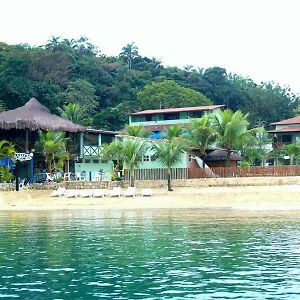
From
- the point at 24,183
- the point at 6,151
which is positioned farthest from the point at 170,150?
the point at 6,151

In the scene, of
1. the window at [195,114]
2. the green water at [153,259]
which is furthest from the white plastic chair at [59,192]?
the window at [195,114]

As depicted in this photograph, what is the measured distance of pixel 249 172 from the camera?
48.8 m

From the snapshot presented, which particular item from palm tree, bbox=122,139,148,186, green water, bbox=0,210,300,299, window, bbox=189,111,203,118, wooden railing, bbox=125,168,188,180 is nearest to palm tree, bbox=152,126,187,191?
palm tree, bbox=122,139,148,186

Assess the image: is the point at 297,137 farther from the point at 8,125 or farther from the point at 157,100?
the point at 8,125

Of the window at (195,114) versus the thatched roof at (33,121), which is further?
the window at (195,114)

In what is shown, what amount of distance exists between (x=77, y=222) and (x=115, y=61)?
246 feet

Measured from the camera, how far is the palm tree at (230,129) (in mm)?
51844

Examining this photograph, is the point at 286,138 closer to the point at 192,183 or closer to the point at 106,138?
the point at 106,138

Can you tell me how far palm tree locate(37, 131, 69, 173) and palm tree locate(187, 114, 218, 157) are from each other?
10.1 metres

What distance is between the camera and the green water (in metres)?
13.6

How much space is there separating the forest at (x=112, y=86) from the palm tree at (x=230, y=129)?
2176cm

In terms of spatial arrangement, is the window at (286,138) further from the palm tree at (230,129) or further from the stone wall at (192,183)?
the stone wall at (192,183)

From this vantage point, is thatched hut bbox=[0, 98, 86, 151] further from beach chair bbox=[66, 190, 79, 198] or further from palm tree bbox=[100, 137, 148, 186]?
beach chair bbox=[66, 190, 79, 198]

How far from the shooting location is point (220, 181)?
47.3 metres
